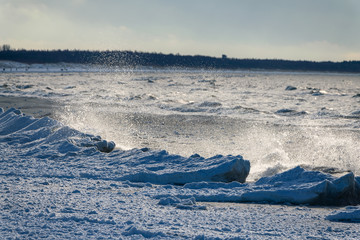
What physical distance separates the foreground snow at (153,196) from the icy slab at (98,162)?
0.5 inches

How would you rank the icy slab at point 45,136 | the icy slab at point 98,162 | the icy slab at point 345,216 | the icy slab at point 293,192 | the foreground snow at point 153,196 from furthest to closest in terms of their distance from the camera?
the icy slab at point 45,136
the icy slab at point 98,162
the icy slab at point 293,192
the icy slab at point 345,216
the foreground snow at point 153,196

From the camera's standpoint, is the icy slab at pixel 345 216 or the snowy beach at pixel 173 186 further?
the icy slab at pixel 345 216

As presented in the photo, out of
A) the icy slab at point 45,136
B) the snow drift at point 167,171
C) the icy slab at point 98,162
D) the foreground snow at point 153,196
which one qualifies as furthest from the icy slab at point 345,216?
the icy slab at point 45,136

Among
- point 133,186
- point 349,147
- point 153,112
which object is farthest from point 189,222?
point 153,112

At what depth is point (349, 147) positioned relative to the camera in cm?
795

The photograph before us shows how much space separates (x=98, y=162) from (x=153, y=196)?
5.74 feet

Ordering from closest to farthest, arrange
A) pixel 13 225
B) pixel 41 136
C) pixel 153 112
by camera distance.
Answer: pixel 13 225, pixel 41 136, pixel 153 112

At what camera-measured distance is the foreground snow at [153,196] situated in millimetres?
3451

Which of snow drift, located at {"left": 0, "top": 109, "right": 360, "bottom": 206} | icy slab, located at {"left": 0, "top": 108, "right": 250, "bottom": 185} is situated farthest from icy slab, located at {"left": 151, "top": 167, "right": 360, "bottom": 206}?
icy slab, located at {"left": 0, "top": 108, "right": 250, "bottom": 185}

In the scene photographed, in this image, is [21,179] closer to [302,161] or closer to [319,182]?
[319,182]

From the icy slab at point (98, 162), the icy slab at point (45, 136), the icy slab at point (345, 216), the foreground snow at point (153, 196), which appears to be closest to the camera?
the foreground snow at point (153, 196)

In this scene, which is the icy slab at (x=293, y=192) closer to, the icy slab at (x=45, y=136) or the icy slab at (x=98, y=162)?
the icy slab at (x=98, y=162)

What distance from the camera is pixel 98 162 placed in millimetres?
5930

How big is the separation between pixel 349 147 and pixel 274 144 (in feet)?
4.61
